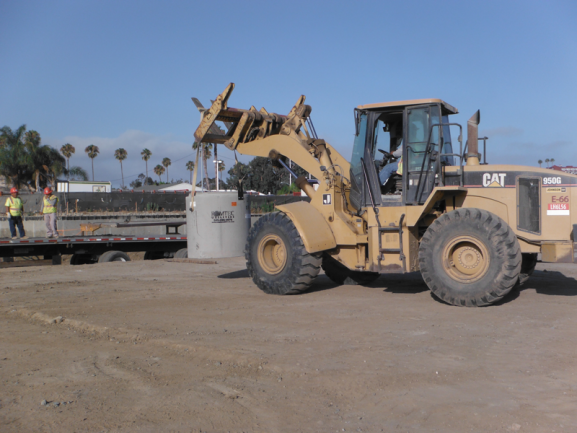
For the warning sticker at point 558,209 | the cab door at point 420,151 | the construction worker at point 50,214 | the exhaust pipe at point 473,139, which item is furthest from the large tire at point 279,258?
the construction worker at point 50,214

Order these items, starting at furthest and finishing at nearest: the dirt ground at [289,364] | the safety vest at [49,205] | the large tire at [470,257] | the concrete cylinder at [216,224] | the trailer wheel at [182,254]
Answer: the trailer wheel at [182,254] < the safety vest at [49,205] < the concrete cylinder at [216,224] < the large tire at [470,257] < the dirt ground at [289,364]

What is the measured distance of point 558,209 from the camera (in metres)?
7.38

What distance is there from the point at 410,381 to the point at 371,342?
120 centimetres

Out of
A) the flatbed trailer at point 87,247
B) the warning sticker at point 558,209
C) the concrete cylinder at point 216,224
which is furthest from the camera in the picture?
the flatbed trailer at point 87,247

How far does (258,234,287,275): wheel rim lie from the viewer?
9101mm

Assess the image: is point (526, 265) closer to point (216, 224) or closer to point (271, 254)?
point (271, 254)

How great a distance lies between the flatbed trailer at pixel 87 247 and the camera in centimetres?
1462

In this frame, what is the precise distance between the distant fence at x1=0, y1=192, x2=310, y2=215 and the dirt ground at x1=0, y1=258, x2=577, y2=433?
862 inches

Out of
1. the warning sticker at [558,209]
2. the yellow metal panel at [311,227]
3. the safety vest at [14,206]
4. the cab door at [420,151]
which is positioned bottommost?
the yellow metal panel at [311,227]

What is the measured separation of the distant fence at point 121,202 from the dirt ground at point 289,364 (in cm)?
2189

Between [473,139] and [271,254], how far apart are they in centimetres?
380

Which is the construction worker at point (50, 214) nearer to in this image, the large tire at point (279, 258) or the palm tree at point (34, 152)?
the large tire at point (279, 258)

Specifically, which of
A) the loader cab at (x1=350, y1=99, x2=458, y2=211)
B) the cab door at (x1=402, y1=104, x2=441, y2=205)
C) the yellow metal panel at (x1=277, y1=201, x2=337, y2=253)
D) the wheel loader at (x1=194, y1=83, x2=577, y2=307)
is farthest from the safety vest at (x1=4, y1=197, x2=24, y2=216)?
the cab door at (x1=402, y1=104, x2=441, y2=205)

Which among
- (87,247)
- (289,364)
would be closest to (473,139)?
(289,364)
